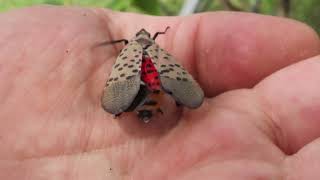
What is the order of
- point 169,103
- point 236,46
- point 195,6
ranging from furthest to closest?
1. point 195,6
2. point 236,46
3. point 169,103

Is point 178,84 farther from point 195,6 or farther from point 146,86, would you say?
point 195,6

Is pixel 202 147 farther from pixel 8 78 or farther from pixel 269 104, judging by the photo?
pixel 8 78

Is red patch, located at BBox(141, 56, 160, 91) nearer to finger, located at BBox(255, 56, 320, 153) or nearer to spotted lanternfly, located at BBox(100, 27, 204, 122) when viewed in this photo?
spotted lanternfly, located at BBox(100, 27, 204, 122)

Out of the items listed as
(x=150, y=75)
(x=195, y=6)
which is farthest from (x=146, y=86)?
(x=195, y=6)

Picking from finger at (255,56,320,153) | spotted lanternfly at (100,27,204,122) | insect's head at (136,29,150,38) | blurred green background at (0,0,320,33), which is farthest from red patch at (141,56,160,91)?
blurred green background at (0,0,320,33)

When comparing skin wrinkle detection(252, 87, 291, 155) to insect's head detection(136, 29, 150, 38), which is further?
insect's head detection(136, 29, 150, 38)

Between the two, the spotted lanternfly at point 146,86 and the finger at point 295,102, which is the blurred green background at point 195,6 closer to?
the spotted lanternfly at point 146,86

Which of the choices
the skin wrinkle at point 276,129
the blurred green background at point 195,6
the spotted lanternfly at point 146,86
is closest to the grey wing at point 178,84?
the spotted lanternfly at point 146,86

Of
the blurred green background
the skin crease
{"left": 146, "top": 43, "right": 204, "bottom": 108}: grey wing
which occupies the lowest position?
the blurred green background
